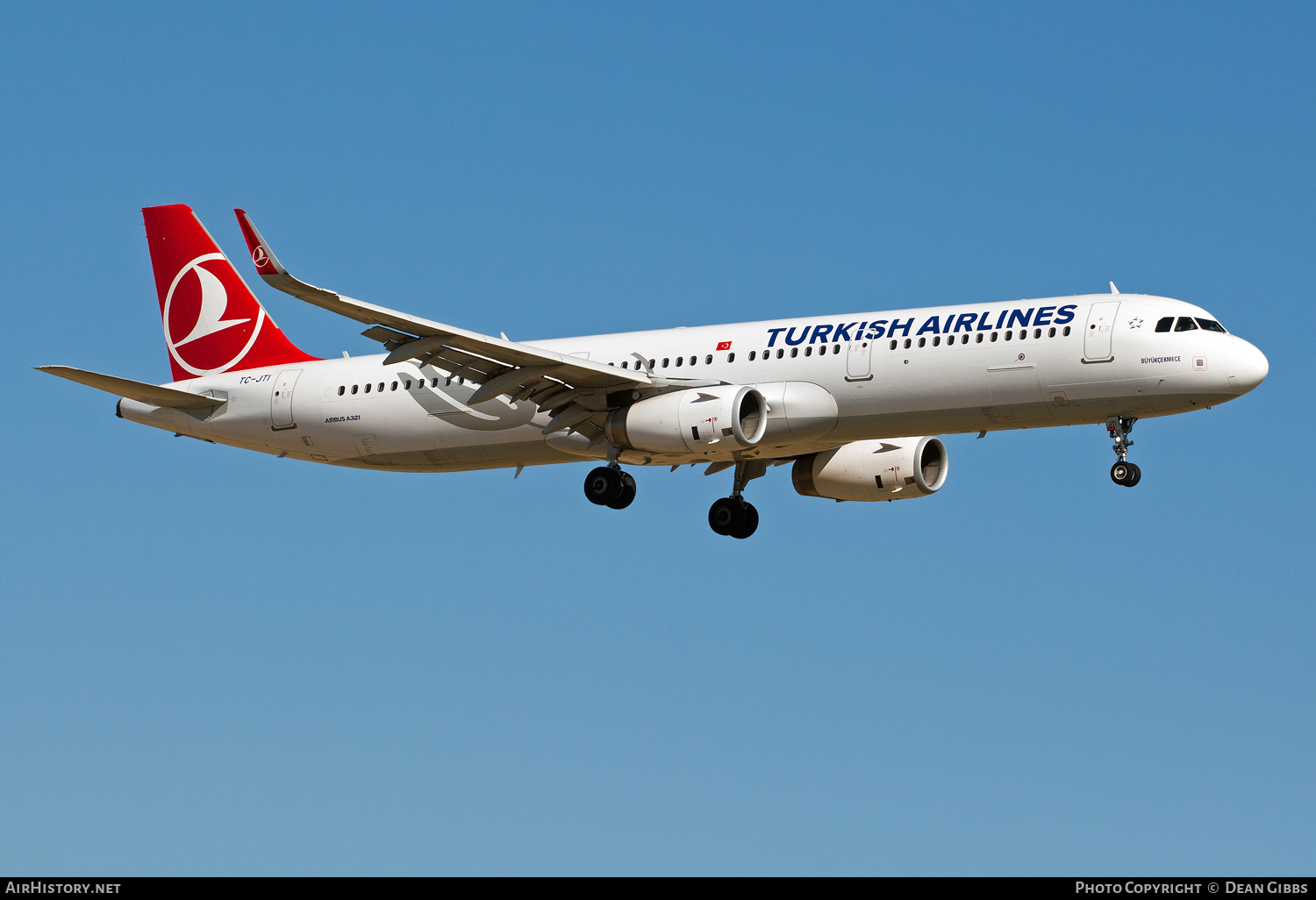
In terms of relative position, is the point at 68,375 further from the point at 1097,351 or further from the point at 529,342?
the point at 1097,351

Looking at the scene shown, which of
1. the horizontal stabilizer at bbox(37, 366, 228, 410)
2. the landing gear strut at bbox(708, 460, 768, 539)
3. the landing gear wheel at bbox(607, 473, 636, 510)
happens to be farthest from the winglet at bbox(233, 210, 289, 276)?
the landing gear strut at bbox(708, 460, 768, 539)

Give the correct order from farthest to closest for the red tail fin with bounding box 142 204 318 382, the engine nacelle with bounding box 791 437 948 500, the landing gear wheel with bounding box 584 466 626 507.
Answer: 1. the red tail fin with bounding box 142 204 318 382
2. the engine nacelle with bounding box 791 437 948 500
3. the landing gear wheel with bounding box 584 466 626 507

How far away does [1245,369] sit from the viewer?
130 ft

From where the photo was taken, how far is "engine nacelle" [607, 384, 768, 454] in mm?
42156

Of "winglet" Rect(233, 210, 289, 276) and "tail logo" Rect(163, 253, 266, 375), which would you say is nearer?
"winglet" Rect(233, 210, 289, 276)

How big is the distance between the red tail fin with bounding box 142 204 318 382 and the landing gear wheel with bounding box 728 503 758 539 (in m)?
12.8

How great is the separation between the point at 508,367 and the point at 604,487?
3.92 metres

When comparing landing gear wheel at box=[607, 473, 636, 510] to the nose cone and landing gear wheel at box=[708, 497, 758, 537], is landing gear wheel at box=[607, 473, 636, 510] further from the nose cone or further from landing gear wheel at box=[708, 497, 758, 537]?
the nose cone

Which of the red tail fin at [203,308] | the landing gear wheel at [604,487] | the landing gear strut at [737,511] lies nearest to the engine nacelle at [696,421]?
the landing gear wheel at [604,487]

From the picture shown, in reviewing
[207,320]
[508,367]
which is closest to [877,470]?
[508,367]

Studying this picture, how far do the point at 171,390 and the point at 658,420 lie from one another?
48.4 feet

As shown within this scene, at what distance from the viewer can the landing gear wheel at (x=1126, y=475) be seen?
4091cm

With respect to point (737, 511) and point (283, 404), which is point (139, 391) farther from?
point (737, 511)
